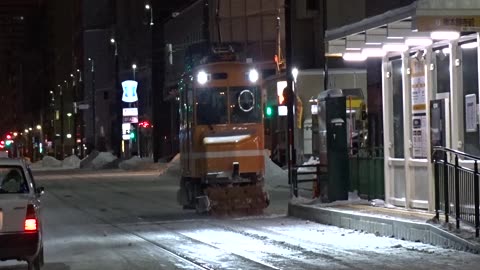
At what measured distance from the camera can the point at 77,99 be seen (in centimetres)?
12019

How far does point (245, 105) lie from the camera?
22.1 metres

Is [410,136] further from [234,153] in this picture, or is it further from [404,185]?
[234,153]

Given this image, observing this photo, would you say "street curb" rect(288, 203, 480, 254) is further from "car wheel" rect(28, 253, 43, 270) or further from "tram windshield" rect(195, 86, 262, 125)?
"car wheel" rect(28, 253, 43, 270)

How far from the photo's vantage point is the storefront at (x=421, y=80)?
1468 cm

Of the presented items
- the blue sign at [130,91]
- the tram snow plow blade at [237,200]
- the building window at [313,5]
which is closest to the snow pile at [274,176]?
the tram snow plow blade at [237,200]

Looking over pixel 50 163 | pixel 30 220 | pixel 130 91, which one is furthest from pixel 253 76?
pixel 50 163

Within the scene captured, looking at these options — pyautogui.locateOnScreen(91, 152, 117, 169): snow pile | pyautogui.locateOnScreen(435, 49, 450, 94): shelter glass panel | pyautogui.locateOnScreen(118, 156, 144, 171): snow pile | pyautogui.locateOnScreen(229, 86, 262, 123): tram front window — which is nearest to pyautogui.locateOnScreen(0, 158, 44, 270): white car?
pyautogui.locateOnScreen(435, 49, 450, 94): shelter glass panel

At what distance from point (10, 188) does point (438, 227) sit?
22.4ft

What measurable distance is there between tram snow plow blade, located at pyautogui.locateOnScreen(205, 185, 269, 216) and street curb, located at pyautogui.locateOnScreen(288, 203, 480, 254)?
166 centimetres

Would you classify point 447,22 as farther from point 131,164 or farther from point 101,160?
point 101,160

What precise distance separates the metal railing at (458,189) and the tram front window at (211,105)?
25.4ft

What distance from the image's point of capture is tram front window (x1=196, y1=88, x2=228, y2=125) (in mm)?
21953

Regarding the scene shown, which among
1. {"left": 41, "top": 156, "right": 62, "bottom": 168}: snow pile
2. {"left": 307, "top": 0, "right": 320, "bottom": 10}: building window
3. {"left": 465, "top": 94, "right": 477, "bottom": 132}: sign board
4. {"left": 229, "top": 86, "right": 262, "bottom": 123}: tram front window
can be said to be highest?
{"left": 307, "top": 0, "right": 320, "bottom": 10}: building window

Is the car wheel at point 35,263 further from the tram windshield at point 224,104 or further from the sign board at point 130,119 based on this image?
the sign board at point 130,119
